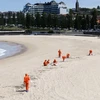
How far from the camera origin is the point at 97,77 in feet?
55.4

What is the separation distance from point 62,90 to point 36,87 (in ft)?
4.93

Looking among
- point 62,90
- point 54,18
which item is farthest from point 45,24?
point 62,90

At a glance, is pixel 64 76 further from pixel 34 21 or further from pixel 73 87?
pixel 34 21

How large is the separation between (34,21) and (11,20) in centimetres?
3798

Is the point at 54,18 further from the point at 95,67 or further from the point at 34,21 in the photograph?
the point at 95,67

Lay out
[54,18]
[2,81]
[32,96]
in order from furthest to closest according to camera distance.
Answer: [54,18] → [2,81] → [32,96]

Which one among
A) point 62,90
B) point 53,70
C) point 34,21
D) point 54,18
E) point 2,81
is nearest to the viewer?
point 62,90

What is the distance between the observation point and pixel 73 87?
14.6 m

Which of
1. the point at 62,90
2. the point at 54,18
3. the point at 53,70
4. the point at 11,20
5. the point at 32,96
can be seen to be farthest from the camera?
the point at 11,20

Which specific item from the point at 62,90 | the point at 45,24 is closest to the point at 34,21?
the point at 45,24

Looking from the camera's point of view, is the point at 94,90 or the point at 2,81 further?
the point at 2,81

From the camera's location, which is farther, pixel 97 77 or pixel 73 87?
pixel 97 77

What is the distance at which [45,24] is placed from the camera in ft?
340

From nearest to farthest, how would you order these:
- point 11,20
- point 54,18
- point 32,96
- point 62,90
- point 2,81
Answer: point 32,96
point 62,90
point 2,81
point 54,18
point 11,20
